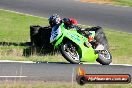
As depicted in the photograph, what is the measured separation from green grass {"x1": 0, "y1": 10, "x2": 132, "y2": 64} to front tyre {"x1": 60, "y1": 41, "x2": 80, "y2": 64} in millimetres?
1400

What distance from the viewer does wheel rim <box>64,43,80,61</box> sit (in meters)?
17.1

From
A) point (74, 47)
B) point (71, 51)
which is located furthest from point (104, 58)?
point (71, 51)

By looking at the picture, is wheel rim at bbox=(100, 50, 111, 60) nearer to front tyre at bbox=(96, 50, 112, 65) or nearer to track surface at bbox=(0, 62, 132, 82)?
Answer: front tyre at bbox=(96, 50, 112, 65)

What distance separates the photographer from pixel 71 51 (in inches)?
676

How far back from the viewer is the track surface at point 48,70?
1441 centimetres

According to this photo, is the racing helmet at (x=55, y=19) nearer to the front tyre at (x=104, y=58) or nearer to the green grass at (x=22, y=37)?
the green grass at (x=22, y=37)

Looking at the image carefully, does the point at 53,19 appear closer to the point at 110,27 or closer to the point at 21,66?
the point at 21,66

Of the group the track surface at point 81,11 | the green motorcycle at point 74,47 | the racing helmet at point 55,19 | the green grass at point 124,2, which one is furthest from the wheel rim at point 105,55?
the green grass at point 124,2

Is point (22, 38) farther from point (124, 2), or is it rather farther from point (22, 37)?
point (124, 2)

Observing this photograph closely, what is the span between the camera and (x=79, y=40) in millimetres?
17547

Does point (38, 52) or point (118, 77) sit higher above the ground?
point (118, 77)

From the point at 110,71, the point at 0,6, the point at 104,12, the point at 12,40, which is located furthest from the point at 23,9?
the point at 110,71

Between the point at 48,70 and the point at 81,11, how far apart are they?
2095 cm

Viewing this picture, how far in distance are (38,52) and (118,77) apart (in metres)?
12.0
